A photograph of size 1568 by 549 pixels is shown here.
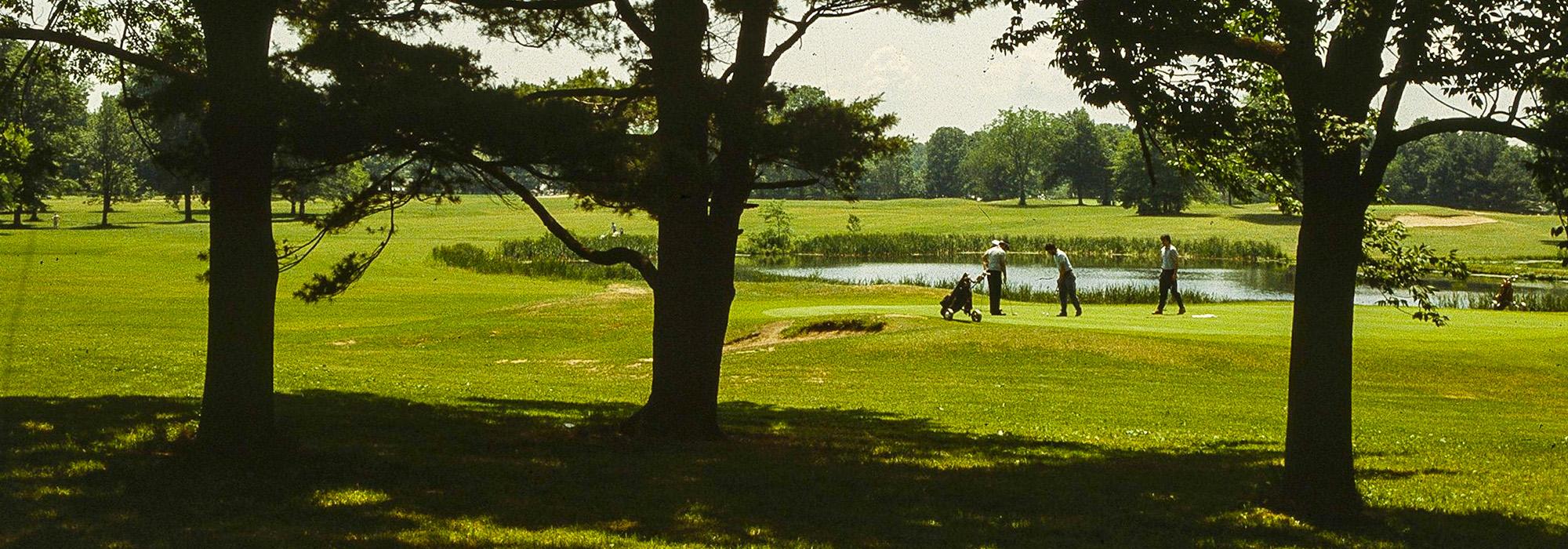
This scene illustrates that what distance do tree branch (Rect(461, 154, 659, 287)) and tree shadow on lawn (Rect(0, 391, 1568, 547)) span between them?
1532mm

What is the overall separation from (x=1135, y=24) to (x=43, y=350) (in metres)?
16.6

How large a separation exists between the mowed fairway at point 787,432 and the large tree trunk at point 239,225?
18.1 inches

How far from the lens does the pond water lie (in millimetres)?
45969

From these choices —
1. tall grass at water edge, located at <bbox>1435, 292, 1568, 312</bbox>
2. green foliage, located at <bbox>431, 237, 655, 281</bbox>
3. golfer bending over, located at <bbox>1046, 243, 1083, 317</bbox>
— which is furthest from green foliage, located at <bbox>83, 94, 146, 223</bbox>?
tall grass at water edge, located at <bbox>1435, 292, 1568, 312</bbox>

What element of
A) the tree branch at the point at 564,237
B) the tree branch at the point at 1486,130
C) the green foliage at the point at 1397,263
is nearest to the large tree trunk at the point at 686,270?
the tree branch at the point at 564,237

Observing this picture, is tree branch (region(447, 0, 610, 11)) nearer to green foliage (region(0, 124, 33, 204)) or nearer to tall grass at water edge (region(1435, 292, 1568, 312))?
green foliage (region(0, 124, 33, 204))

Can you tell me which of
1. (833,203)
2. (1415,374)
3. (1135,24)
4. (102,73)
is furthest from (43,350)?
(833,203)

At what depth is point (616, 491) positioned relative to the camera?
9.02 metres

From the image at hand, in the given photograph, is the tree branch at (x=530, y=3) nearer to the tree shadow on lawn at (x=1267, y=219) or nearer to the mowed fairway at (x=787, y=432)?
the mowed fairway at (x=787, y=432)

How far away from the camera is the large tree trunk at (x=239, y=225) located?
8.89 meters

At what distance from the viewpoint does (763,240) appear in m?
72.4

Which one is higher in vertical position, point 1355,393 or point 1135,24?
point 1135,24

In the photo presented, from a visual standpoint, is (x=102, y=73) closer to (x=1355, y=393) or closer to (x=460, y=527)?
(x=460, y=527)

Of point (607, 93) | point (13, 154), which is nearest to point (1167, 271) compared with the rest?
point (607, 93)
